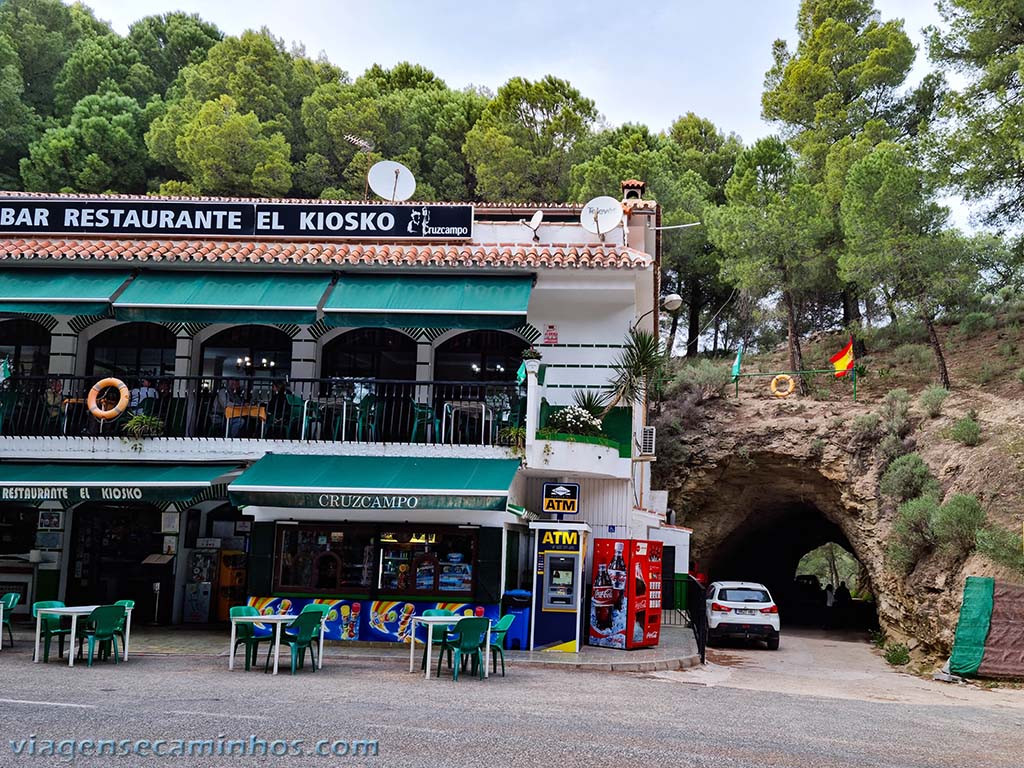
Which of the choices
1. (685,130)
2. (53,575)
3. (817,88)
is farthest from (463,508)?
(685,130)

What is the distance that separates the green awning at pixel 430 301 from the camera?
16609mm

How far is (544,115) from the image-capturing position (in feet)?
128

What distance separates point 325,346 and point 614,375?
20.2ft

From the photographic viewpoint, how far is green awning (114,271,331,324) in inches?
659

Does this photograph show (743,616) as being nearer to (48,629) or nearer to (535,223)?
(535,223)

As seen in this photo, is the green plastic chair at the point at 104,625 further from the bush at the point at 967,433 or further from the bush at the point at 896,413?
the bush at the point at 896,413

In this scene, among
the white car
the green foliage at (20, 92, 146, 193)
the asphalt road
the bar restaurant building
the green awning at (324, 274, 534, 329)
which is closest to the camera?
the asphalt road

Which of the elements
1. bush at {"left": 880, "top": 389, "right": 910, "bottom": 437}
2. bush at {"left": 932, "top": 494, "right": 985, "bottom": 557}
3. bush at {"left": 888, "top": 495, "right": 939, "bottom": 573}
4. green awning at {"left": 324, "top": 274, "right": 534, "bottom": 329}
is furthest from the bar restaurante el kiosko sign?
bush at {"left": 880, "top": 389, "right": 910, "bottom": 437}

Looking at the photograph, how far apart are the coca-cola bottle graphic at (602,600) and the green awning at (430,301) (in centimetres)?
492

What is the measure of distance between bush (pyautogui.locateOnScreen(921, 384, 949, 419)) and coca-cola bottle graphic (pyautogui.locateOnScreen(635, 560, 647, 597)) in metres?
12.3

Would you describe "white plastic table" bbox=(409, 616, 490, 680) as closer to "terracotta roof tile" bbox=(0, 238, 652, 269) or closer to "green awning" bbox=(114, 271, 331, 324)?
"green awning" bbox=(114, 271, 331, 324)

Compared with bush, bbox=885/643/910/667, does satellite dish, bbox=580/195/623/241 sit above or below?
above

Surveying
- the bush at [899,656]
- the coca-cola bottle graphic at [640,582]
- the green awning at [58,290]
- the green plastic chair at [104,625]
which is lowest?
the bush at [899,656]

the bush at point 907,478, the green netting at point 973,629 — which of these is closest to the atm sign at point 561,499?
the green netting at point 973,629
